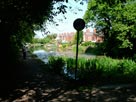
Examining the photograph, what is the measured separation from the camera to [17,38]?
2886 centimetres

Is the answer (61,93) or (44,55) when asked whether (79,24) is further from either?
(44,55)

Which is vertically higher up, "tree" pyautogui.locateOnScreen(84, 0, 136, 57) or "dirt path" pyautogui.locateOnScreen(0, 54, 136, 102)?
"tree" pyautogui.locateOnScreen(84, 0, 136, 57)

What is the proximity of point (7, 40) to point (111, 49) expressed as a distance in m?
39.3

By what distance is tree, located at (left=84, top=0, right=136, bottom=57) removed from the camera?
165ft

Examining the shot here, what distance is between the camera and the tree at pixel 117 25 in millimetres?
50312

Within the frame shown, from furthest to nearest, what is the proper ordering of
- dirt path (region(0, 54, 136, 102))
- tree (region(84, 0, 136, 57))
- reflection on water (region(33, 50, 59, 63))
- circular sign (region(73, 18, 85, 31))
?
tree (region(84, 0, 136, 57)) → reflection on water (region(33, 50, 59, 63)) → circular sign (region(73, 18, 85, 31)) → dirt path (region(0, 54, 136, 102))

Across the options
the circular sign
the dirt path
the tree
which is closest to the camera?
the dirt path

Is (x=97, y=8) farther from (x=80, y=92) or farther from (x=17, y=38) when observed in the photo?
(x=80, y=92)

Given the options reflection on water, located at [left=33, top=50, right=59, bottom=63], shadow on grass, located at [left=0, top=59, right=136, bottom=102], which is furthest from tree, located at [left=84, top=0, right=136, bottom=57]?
shadow on grass, located at [left=0, top=59, right=136, bottom=102]

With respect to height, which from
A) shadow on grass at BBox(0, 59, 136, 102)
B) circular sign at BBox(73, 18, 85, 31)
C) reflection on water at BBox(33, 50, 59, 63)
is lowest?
reflection on water at BBox(33, 50, 59, 63)

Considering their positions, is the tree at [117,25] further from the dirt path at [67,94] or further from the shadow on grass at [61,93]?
the dirt path at [67,94]

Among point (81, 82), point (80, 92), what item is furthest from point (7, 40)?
point (80, 92)

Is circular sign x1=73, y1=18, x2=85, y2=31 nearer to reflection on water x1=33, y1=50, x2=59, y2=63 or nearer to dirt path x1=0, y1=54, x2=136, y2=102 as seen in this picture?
dirt path x1=0, y1=54, x2=136, y2=102

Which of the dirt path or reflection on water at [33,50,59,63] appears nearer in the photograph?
the dirt path
